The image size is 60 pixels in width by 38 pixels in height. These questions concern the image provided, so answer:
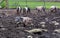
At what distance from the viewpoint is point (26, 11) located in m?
5.78

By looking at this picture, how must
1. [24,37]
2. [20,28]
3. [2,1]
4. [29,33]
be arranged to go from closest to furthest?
[24,37], [29,33], [20,28], [2,1]

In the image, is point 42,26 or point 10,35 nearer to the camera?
point 10,35

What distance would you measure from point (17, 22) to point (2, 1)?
17.2 ft

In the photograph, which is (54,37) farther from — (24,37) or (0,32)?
(0,32)

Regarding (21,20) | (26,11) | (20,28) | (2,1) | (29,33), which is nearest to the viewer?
(29,33)

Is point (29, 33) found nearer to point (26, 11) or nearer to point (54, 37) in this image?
point (54, 37)

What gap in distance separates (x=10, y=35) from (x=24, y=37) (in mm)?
269

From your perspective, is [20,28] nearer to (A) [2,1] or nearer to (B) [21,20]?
Answer: (B) [21,20]

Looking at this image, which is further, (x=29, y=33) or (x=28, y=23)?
(x=28, y=23)

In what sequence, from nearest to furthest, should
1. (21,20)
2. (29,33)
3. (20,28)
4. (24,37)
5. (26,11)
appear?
1. (24,37)
2. (29,33)
3. (20,28)
4. (21,20)
5. (26,11)

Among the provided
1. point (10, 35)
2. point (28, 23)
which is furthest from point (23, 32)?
point (28, 23)

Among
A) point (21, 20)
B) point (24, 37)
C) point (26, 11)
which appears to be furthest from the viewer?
point (26, 11)

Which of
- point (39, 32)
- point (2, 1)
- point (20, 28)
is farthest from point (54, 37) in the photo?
point (2, 1)

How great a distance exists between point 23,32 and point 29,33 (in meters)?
0.14
